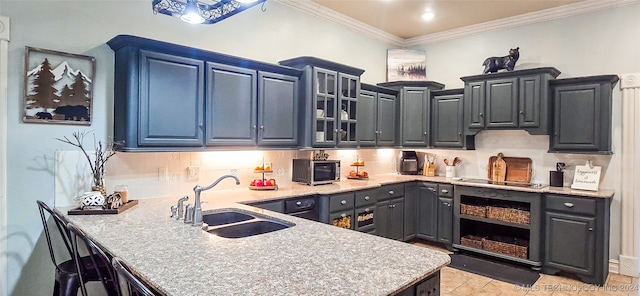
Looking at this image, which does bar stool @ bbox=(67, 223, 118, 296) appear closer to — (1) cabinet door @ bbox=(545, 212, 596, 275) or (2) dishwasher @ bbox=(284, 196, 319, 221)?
(2) dishwasher @ bbox=(284, 196, 319, 221)

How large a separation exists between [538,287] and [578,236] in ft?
2.17

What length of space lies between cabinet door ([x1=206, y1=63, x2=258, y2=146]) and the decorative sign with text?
3.42 metres

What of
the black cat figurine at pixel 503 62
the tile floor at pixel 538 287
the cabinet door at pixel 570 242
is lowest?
the tile floor at pixel 538 287

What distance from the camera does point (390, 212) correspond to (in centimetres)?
429

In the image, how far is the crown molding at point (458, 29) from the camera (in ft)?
13.0

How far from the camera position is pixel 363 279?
Result: 50.0 inches

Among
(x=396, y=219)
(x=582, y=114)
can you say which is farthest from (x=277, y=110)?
(x=582, y=114)

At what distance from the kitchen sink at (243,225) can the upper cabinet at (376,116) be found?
2176 mm

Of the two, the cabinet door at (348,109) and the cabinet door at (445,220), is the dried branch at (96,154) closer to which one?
the cabinet door at (348,109)

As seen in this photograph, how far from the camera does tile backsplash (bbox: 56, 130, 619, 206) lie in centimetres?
286

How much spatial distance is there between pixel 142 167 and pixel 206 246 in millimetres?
1620

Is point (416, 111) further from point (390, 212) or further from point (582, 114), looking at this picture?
point (582, 114)

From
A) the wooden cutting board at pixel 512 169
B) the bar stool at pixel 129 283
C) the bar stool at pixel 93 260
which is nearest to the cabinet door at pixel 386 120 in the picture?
the wooden cutting board at pixel 512 169

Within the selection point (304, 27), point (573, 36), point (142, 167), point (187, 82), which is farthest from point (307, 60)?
point (573, 36)
